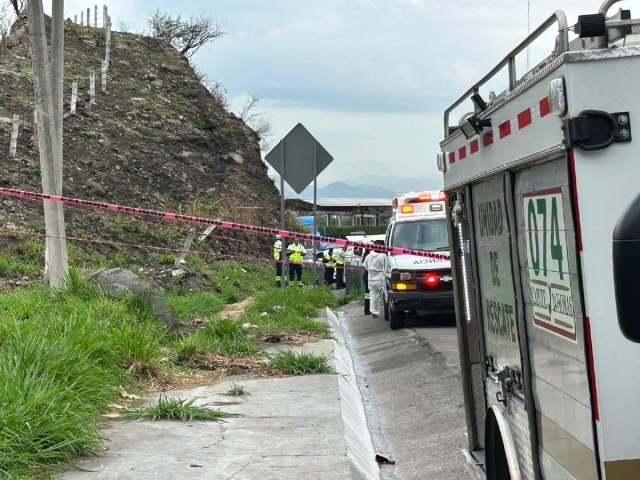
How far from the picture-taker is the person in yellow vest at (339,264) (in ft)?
90.1

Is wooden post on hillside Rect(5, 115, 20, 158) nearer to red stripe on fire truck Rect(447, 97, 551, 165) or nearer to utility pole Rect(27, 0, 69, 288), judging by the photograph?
utility pole Rect(27, 0, 69, 288)

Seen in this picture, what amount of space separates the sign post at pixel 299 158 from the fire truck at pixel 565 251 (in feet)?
39.2

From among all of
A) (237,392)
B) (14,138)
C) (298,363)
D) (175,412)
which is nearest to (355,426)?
(237,392)

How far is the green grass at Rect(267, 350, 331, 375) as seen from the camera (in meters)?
9.13

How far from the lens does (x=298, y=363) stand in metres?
9.21

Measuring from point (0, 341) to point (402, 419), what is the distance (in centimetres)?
385

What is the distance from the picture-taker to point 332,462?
5.71m

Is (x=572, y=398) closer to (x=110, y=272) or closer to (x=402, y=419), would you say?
(x=402, y=419)

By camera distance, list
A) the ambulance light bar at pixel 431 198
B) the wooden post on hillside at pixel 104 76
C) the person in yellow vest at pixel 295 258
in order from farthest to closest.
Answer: the wooden post on hillside at pixel 104 76
the person in yellow vest at pixel 295 258
the ambulance light bar at pixel 431 198

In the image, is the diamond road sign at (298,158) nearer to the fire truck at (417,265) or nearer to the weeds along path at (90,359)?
the fire truck at (417,265)

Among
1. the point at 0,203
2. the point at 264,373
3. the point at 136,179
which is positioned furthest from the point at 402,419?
the point at 136,179

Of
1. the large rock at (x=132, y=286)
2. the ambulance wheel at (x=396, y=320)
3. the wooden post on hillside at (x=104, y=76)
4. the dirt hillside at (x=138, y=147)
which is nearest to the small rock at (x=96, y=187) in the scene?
the dirt hillside at (x=138, y=147)

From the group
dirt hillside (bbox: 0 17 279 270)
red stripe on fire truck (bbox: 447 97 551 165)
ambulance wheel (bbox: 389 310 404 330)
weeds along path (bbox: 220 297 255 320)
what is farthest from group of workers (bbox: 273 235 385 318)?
red stripe on fire truck (bbox: 447 97 551 165)

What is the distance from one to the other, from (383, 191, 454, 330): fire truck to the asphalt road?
1.41 ft
